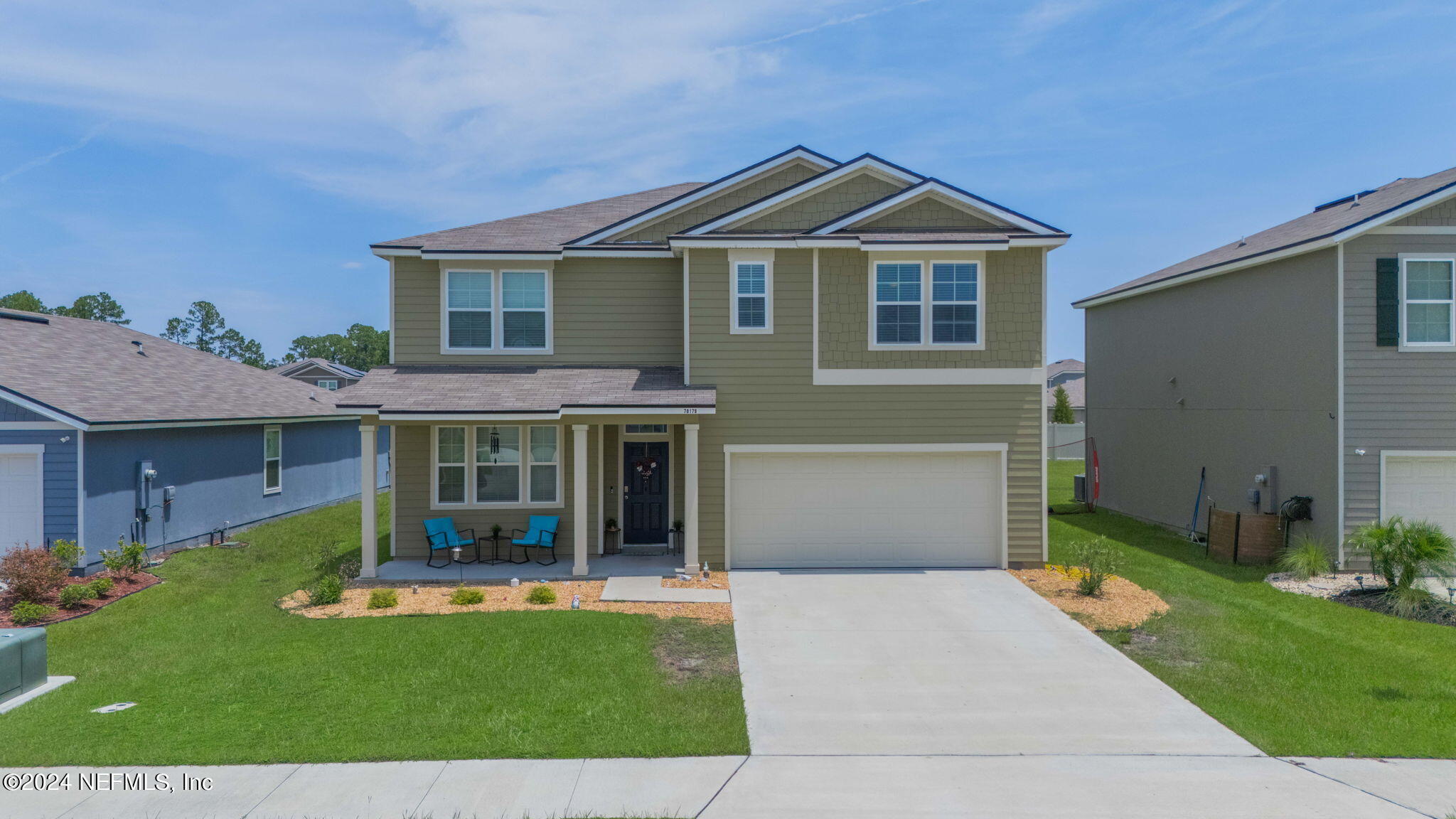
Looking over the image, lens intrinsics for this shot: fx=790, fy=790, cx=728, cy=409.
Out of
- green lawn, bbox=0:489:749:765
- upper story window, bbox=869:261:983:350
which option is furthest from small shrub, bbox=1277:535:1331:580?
green lawn, bbox=0:489:749:765

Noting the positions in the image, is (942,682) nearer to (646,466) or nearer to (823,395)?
(823,395)

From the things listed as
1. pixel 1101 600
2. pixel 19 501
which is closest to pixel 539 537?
pixel 19 501

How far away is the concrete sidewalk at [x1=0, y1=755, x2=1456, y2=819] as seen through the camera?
212 inches

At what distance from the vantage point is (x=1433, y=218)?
1276 cm

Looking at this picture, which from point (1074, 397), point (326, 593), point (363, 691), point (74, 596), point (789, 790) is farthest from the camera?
point (1074, 397)

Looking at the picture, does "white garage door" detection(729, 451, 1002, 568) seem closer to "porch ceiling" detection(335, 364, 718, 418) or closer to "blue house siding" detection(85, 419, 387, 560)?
"porch ceiling" detection(335, 364, 718, 418)

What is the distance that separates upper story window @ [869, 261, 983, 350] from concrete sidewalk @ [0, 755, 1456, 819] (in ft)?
25.8

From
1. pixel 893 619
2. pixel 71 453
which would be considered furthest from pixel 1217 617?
pixel 71 453

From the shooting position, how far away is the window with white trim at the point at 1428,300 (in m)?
12.7

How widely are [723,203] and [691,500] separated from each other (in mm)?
5734

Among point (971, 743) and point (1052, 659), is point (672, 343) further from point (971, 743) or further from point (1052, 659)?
point (971, 743)

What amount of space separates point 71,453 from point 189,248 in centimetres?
4165

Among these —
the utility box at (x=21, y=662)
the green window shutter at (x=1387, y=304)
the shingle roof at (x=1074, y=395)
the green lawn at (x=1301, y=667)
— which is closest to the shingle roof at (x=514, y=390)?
the utility box at (x=21, y=662)

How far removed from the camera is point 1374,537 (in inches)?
428
